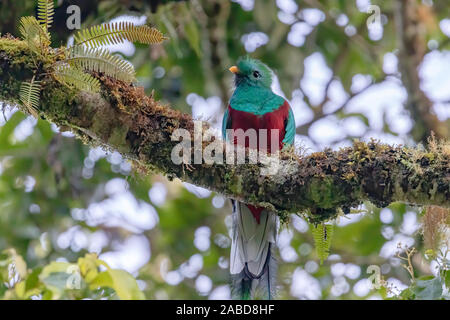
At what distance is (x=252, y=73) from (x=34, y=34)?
2.70m

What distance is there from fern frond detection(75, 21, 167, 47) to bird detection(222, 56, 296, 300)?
1.19 metres

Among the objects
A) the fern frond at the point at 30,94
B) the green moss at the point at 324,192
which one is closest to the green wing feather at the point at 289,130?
the green moss at the point at 324,192

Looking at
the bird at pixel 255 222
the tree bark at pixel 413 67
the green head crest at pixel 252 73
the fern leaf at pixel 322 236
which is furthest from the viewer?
the tree bark at pixel 413 67

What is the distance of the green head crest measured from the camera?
5453 millimetres

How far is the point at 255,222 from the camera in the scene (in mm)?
4484

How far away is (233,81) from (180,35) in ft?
5.05

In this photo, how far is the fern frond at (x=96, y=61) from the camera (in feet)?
10.3

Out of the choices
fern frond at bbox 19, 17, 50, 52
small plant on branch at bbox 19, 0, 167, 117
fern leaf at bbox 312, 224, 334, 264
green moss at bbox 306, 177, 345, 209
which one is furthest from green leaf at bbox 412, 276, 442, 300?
fern frond at bbox 19, 17, 50, 52

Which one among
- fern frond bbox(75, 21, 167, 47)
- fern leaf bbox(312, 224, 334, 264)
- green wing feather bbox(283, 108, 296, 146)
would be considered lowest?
fern leaf bbox(312, 224, 334, 264)

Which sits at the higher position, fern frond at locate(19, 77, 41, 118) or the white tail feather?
fern frond at locate(19, 77, 41, 118)

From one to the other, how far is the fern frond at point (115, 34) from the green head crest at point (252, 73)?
2269mm

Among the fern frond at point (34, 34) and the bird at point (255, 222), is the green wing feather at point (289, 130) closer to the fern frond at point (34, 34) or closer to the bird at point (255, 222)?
the bird at point (255, 222)

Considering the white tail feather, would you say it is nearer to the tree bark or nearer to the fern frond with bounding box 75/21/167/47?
the fern frond with bounding box 75/21/167/47

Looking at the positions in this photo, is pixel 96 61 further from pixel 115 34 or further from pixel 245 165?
Result: pixel 245 165
